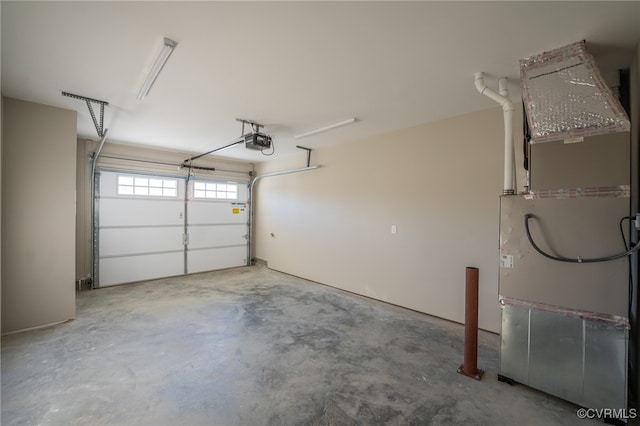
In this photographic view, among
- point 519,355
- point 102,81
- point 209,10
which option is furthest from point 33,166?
point 519,355

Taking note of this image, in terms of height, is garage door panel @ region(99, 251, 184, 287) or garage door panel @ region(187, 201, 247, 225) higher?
garage door panel @ region(187, 201, 247, 225)

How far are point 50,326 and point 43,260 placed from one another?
2.62ft

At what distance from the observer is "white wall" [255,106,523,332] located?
3057 mm

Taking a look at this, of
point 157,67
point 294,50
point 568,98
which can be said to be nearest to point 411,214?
point 568,98

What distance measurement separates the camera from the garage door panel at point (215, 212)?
5.89m

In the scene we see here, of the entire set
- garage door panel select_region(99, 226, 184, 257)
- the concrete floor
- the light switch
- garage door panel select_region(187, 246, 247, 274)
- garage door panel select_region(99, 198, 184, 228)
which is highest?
garage door panel select_region(99, 198, 184, 228)

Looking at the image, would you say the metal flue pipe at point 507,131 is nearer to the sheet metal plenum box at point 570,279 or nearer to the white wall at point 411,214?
the sheet metal plenum box at point 570,279

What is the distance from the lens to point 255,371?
227 centimetres

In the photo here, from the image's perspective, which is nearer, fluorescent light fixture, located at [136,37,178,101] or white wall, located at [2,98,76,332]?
fluorescent light fixture, located at [136,37,178,101]

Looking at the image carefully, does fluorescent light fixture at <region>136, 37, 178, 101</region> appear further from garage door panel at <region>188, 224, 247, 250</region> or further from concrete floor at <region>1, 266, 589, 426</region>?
garage door panel at <region>188, 224, 247, 250</region>

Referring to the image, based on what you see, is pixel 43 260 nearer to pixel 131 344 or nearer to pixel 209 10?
pixel 131 344

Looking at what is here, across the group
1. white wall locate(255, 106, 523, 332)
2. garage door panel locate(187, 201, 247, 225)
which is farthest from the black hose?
garage door panel locate(187, 201, 247, 225)

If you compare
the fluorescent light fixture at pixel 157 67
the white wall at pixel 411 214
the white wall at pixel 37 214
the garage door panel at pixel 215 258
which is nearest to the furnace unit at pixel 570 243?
the white wall at pixel 411 214

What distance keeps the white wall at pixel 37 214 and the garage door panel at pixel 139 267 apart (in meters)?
1.80
